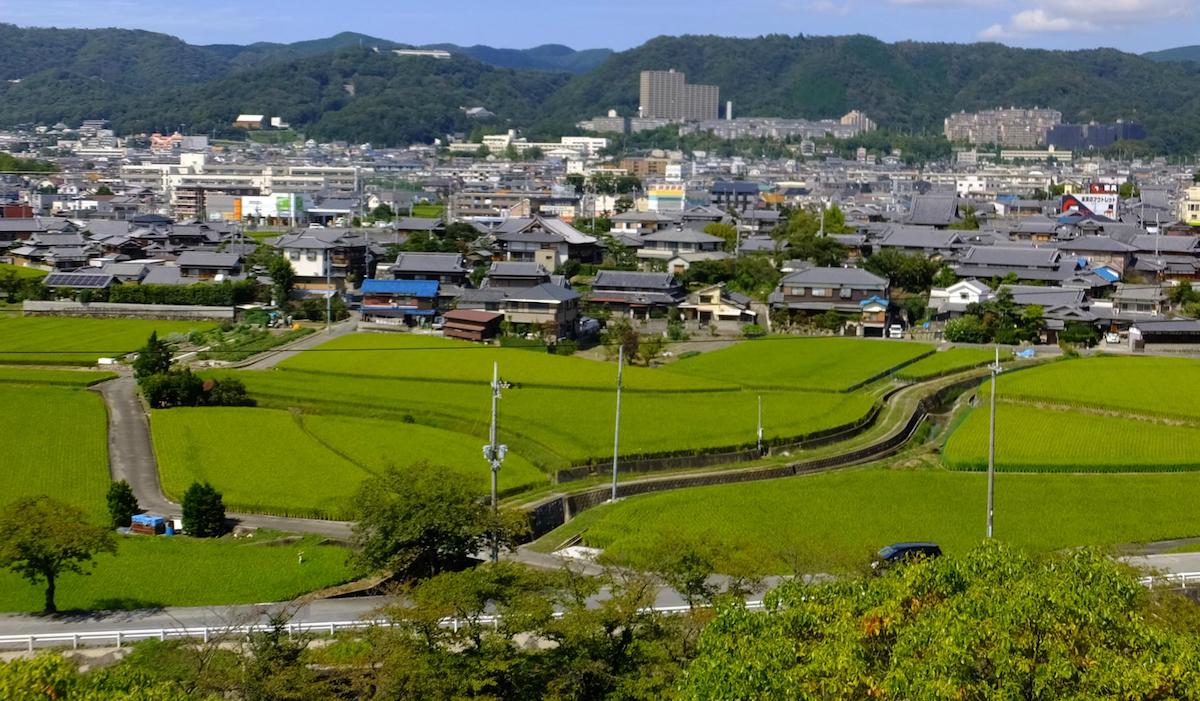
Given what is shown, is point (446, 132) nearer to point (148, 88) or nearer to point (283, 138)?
point (283, 138)

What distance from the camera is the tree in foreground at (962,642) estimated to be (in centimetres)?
821

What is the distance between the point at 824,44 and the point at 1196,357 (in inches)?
6509

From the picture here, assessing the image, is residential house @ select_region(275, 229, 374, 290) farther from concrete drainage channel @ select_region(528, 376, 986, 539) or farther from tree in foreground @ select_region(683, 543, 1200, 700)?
tree in foreground @ select_region(683, 543, 1200, 700)

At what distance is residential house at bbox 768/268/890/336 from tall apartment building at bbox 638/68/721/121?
13090 centimetres

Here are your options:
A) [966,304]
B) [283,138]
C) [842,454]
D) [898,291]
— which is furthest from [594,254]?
[283,138]

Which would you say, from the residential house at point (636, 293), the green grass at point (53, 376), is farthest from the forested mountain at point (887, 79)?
the green grass at point (53, 376)

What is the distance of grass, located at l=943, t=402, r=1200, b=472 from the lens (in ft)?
69.4

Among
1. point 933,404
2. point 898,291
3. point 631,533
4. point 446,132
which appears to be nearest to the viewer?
point 631,533

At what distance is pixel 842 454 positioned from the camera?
73.7 ft

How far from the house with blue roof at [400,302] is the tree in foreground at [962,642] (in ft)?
91.2

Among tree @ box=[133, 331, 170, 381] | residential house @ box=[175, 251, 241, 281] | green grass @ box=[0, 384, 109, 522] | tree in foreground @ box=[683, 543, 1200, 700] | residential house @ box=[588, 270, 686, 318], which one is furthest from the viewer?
residential house @ box=[175, 251, 241, 281]

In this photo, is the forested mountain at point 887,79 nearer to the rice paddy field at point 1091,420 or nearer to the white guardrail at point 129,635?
the rice paddy field at point 1091,420

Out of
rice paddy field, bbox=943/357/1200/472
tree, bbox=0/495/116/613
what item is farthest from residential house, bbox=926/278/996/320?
tree, bbox=0/495/116/613

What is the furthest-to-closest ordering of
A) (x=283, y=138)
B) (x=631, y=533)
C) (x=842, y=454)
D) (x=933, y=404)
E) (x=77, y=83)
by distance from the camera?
(x=77, y=83) → (x=283, y=138) → (x=933, y=404) → (x=842, y=454) → (x=631, y=533)
